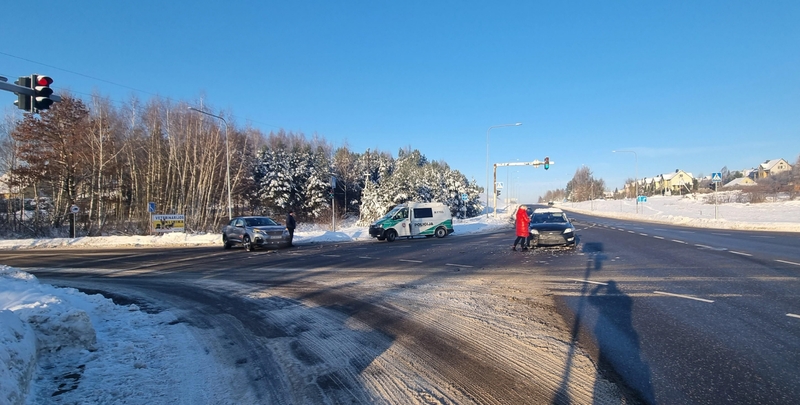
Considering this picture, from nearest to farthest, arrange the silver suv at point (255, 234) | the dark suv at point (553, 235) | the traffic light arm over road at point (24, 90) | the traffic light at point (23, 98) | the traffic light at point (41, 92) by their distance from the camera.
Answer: the traffic light arm over road at point (24, 90) → the traffic light at point (23, 98) → the traffic light at point (41, 92) → the dark suv at point (553, 235) → the silver suv at point (255, 234)

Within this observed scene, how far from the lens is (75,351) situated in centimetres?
520

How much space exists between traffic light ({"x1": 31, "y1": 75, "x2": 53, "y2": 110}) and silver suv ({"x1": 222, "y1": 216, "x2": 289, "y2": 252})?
33.9 ft

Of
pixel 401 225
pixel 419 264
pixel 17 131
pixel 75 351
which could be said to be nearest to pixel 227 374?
pixel 75 351

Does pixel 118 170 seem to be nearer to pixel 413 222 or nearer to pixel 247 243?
pixel 247 243

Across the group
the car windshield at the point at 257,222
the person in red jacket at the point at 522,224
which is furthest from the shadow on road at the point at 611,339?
the car windshield at the point at 257,222

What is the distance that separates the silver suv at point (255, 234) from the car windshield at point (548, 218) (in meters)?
11.7

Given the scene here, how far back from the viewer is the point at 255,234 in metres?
20.2

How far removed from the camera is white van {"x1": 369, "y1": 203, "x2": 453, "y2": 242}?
82.1ft

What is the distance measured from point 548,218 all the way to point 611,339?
44.1 feet

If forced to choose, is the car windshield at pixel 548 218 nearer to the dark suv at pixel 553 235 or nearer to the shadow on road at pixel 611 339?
the dark suv at pixel 553 235

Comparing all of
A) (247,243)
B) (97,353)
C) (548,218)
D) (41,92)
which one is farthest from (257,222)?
(97,353)

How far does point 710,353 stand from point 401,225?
20.7 metres

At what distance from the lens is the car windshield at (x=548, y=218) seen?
17.9 m

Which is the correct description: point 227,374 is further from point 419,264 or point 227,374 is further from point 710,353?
point 419,264
